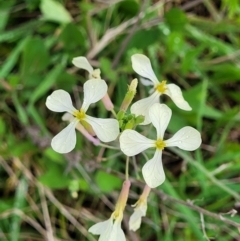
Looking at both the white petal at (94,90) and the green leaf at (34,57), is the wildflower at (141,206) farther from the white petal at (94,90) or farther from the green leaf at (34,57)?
the green leaf at (34,57)

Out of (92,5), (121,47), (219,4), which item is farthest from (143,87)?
(219,4)

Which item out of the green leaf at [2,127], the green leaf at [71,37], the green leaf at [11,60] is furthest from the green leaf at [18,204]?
the green leaf at [71,37]

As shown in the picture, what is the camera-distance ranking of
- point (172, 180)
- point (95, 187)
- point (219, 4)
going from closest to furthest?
point (95, 187)
point (172, 180)
point (219, 4)

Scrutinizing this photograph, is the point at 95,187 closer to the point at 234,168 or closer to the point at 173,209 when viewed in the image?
the point at 173,209

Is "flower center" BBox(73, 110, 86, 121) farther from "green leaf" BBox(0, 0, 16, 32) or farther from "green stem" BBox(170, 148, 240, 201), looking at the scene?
"green leaf" BBox(0, 0, 16, 32)

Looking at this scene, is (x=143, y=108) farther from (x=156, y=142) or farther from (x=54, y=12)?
(x=54, y=12)
